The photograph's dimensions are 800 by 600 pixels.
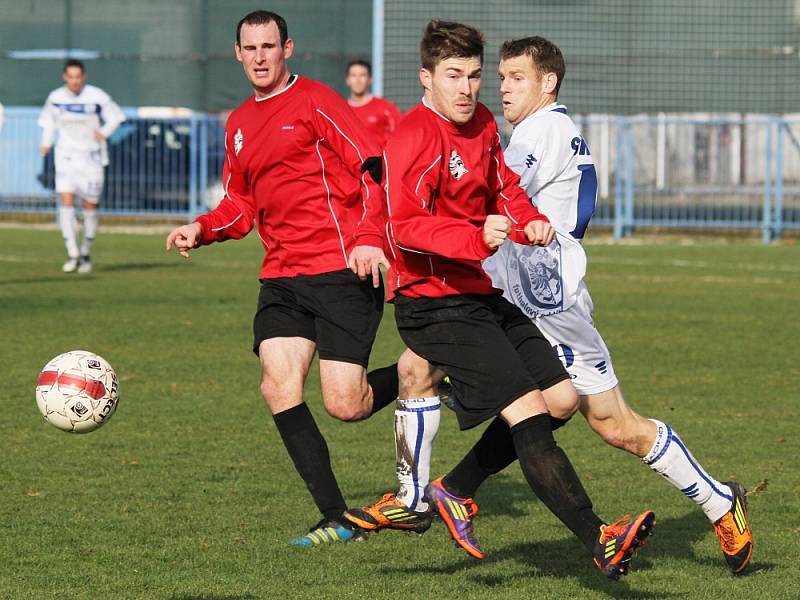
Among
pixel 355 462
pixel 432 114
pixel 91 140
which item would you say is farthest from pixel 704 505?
pixel 91 140

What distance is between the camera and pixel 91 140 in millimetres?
18047

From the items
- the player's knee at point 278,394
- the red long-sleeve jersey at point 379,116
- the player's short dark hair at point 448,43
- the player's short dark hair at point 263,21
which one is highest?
the red long-sleeve jersey at point 379,116

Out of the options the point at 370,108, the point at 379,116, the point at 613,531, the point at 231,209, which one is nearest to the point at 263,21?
the point at 231,209

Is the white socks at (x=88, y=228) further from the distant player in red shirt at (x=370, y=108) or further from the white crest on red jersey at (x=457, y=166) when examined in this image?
the white crest on red jersey at (x=457, y=166)

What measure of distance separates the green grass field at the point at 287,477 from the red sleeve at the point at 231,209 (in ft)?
3.93

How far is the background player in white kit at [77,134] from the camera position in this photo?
701 inches

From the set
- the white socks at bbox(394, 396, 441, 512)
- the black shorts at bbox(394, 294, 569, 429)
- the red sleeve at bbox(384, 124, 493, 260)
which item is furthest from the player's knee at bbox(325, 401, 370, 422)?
the red sleeve at bbox(384, 124, 493, 260)

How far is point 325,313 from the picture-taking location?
20.4 feet

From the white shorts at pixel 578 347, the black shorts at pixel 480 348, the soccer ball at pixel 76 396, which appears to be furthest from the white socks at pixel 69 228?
the white shorts at pixel 578 347

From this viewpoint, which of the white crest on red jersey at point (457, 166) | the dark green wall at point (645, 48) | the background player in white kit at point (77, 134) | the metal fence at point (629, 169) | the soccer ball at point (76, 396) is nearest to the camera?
the white crest on red jersey at point (457, 166)

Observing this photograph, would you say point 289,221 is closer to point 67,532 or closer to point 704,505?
point 67,532

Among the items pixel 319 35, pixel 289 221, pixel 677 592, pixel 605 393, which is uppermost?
pixel 319 35

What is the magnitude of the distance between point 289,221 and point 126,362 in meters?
4.66

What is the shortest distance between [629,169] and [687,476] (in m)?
19.3
